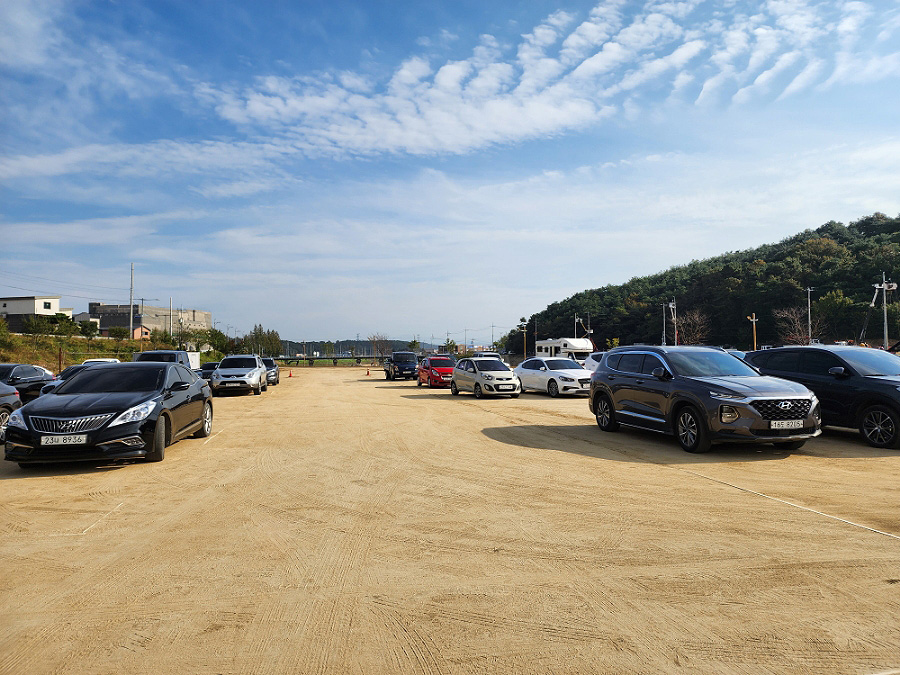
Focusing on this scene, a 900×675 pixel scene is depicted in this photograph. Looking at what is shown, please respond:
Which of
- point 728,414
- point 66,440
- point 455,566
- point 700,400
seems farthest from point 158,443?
point 728,414

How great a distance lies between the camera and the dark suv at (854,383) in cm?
1027

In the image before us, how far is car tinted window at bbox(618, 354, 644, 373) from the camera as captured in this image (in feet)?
38.9

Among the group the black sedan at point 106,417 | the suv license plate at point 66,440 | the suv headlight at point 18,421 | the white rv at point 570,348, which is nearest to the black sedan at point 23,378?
the black sedan at point 106,417

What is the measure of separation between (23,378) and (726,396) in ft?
65.7

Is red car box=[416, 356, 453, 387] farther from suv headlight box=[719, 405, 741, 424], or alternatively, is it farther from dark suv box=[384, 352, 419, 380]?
suv headlight box=[719, 405, 741, 424]

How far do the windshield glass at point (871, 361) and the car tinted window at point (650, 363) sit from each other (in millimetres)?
3384

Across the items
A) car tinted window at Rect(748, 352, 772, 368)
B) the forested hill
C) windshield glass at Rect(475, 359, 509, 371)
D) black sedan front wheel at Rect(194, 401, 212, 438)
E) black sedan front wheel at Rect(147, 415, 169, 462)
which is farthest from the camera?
the forested hill

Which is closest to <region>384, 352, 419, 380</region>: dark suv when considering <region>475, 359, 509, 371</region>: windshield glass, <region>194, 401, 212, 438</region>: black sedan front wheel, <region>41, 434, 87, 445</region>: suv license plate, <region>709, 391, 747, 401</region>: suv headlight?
<region>475, 359, 509, 371</region>: windshield glass

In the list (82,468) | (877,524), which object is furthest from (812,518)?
(82,468)

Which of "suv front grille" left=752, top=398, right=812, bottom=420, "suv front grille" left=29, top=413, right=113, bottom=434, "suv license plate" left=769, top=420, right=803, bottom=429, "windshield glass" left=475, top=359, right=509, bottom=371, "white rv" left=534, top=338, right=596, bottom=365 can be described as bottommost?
"suv license plate" left=769, top=420, right=803, bottom=429

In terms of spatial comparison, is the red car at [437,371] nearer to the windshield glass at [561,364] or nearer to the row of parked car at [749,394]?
the windshield glass at [561,364]

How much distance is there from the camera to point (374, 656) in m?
3.42

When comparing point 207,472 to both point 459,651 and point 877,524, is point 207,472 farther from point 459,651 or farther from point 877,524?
point 877,524

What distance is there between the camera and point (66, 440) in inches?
332
